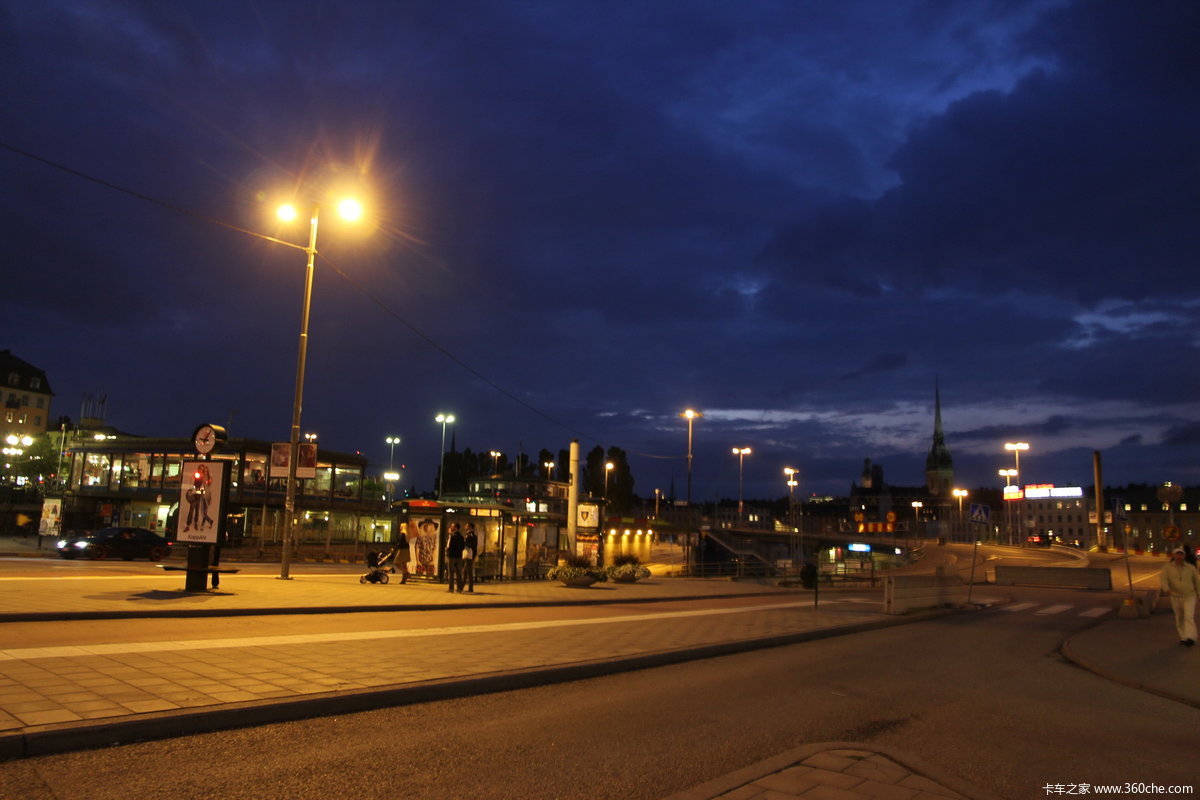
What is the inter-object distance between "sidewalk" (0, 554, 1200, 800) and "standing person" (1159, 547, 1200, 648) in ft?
1.50

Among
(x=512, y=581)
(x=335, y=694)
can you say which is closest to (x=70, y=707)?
(x=335, y=694)

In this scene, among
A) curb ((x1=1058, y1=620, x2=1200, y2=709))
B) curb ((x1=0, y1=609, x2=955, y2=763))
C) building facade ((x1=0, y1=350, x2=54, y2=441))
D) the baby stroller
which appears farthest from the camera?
building facade ((x1=0, y1=350, x2=54, y2=441))

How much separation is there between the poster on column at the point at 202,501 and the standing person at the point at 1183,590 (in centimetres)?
1822

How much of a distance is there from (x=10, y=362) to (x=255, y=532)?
79.6m

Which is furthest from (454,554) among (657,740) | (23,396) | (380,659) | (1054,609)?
(23,396)

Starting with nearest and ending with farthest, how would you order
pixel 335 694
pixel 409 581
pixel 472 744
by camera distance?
pixel 472 744 → pixel 335 694 → pixel 409 581

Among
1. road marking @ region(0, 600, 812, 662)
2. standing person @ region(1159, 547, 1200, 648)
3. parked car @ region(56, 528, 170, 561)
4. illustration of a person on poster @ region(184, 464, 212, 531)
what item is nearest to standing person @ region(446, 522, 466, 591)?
road marking @ region(0, 600, 812, 662)

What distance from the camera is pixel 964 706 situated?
911 centimetres

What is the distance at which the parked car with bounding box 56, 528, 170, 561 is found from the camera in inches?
1233

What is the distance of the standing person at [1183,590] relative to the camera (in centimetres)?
1465

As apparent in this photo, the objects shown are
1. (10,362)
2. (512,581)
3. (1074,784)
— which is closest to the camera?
(1074,784)

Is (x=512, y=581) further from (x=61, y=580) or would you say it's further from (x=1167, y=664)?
(x=1167, y=664)

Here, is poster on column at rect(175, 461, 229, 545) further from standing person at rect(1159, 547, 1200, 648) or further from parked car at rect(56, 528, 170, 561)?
parked car at rect(56, 528, 170, 561)

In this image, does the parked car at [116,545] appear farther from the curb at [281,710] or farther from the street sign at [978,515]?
the street sign at [978,515]
